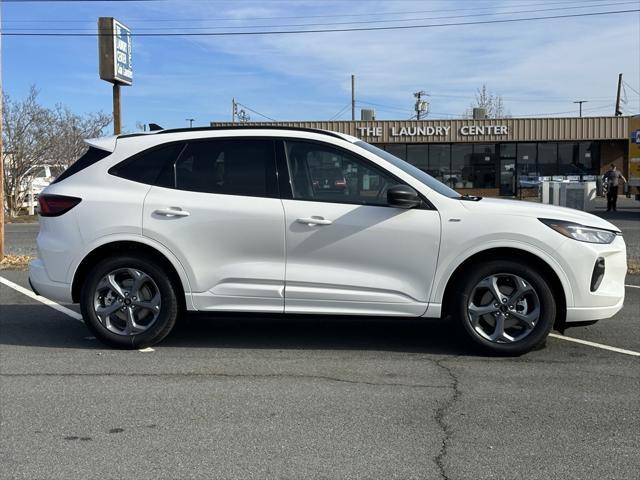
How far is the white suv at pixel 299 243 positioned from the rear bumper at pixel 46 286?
15 mm

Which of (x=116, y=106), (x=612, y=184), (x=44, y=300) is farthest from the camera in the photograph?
(x=612, y=184)

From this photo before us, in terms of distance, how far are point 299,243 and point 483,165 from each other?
30.8 metres

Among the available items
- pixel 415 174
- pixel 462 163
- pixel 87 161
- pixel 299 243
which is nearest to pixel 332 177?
pixel 299 243

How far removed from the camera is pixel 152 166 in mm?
5527

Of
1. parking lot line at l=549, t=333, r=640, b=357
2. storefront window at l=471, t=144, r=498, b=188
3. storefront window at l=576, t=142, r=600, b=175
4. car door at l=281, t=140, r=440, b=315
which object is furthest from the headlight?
storefront window at l=576, t=142, r=600, b=175

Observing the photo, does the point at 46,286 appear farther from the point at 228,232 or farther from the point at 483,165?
the point at 483,165

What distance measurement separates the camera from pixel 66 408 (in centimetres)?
421

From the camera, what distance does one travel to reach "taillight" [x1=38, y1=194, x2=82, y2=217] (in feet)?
17.9

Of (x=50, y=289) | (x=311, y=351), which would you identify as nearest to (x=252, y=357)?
(x=311, y=351)

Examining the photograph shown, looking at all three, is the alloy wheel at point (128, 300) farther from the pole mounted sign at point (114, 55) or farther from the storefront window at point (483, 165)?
the storefront window at point (483, 165)

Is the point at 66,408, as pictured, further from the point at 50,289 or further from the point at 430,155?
the point at 430,155

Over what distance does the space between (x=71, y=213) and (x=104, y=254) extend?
0.44 m

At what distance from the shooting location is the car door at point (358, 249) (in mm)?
5137

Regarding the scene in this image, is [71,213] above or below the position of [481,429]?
above
